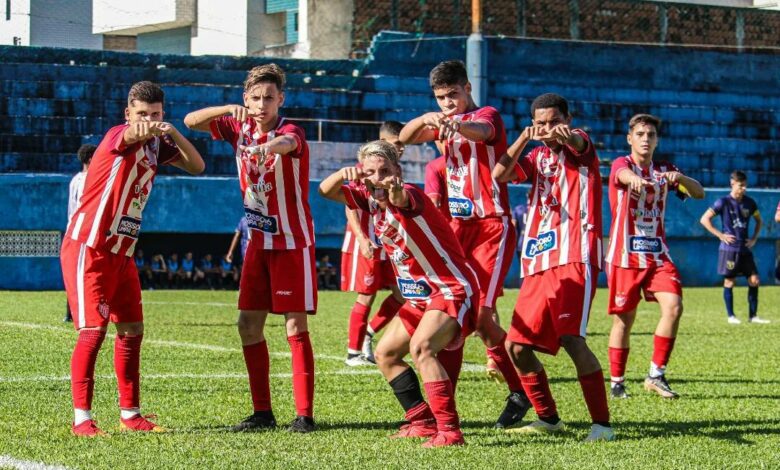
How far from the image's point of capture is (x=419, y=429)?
23.0 feet

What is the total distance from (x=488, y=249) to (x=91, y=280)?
2471mm

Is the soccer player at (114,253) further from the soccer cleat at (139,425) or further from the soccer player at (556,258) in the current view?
the soccer player at (556,258)

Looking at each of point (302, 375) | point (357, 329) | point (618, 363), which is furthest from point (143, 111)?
point (357, 329)

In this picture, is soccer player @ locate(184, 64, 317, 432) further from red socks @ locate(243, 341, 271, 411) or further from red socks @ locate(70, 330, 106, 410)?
red socks @ locate(70, 330, 106, 410)

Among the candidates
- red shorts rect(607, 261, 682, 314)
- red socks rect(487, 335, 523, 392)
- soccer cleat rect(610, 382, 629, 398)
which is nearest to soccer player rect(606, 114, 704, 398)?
red shorts rect(607, 261, 682, 314)

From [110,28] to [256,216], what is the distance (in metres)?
26.7

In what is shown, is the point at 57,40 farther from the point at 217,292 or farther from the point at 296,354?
the point at 296,354

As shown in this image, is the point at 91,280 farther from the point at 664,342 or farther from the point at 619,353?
the point at 664,342

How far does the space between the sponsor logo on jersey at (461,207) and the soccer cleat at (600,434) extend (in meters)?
1.68

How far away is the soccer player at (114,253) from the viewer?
7129mm

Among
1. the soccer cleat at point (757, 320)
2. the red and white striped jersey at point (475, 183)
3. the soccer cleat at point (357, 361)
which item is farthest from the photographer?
the soccer cleat at point (757, 320)

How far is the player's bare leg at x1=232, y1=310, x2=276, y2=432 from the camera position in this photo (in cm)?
751

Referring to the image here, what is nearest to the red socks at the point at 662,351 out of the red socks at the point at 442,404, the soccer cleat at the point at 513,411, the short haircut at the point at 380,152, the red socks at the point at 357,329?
the soccer cleat at the point at 513,411

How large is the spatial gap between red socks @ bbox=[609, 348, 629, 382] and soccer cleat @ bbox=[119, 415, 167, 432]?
144 inches
